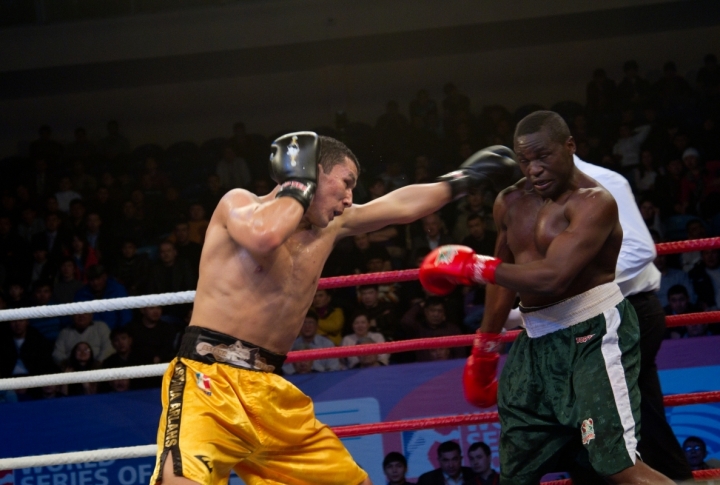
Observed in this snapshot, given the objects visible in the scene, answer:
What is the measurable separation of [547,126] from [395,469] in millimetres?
2092

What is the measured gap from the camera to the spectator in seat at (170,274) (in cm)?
610

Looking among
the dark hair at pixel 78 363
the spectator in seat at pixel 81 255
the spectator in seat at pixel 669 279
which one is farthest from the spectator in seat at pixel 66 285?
the spectator in seat at pixel 669 279

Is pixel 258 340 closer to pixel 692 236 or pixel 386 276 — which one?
pixel 386 276

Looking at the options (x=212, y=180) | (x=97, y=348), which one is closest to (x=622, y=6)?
(x=212, y=180)

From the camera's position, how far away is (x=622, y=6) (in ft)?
28.5

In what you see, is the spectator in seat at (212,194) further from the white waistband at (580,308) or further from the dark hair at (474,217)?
the white waistband at (580,308)

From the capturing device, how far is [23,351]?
521 cm

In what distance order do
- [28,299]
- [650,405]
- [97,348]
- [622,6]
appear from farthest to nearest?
[622,6]
[28,299]
[97,348]
[650,405]

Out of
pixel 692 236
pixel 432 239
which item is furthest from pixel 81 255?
pixel 692 236

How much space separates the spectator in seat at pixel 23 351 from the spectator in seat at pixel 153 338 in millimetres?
586

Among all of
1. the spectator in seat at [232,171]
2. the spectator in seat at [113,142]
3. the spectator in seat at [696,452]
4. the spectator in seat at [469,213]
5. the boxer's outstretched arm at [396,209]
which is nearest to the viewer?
the boxer's outstretched arm at [396,209]

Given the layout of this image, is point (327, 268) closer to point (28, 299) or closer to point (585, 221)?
point (28, 299)

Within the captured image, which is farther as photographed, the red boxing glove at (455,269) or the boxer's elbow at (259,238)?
the red boxing glove at (455,269)

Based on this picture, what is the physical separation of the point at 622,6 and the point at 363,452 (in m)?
6.52
